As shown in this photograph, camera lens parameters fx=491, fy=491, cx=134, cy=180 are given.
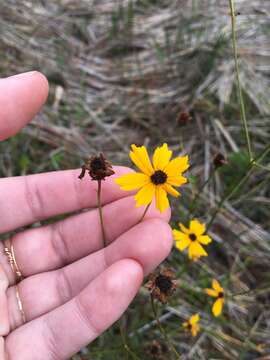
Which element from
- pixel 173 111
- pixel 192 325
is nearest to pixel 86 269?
pixel 192 325

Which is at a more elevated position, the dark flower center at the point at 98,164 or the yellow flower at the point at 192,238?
the dark flower center at the point at 98,164

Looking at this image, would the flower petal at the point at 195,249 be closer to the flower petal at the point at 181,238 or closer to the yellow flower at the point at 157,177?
the flower petal at the point at 181,238

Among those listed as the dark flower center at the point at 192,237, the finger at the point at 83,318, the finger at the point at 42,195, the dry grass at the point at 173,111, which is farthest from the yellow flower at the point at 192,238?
the finger at the point at 83,318

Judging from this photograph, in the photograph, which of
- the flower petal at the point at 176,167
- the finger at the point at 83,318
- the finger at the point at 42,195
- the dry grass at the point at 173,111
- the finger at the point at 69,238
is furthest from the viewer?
the dry grass at the point at 173,111

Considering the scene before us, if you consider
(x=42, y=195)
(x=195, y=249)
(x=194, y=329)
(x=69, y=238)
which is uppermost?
(x=42, y=195)

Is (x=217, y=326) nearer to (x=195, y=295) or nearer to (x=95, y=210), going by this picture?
(x=195, y=295)

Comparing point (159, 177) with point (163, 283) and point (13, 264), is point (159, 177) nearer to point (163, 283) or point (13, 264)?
point (163, 283)
